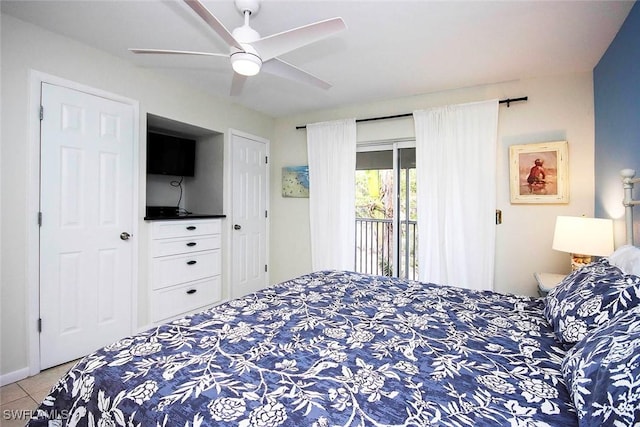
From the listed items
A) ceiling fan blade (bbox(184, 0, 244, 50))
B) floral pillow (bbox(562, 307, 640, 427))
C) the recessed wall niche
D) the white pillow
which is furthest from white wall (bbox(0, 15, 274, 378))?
the white pillow

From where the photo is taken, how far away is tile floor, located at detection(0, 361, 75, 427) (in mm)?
1713

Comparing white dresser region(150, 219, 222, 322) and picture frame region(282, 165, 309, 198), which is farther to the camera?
picture frame region(282, 165, 309, 198)

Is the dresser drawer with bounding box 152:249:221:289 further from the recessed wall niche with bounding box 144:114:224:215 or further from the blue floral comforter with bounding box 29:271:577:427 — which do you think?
the blue floral comforter with bounding box 29:271:577:427

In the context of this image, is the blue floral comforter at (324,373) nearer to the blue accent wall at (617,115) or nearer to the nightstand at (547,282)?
the nightstand at (547,282)

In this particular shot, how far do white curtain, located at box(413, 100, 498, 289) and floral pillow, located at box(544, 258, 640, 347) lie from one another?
5.45 ft

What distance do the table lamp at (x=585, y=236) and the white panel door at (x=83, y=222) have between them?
3.63 m

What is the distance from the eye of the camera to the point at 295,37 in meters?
1.63

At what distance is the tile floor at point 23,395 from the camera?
1713 millimetres

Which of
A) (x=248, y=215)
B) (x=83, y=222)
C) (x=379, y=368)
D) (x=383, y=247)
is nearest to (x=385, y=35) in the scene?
(x=379, y=368)

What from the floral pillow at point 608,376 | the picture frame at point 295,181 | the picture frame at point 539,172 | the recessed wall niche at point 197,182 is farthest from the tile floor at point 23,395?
the picture frame at point 539,172

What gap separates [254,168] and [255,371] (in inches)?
132

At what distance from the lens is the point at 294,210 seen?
13.9ft

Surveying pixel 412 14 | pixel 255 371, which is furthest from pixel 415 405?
pixel 412 14

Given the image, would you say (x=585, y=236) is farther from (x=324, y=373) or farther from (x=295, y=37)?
(x=295, y=37)
